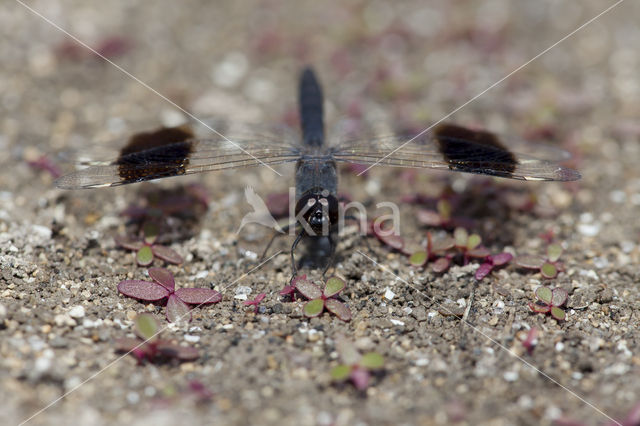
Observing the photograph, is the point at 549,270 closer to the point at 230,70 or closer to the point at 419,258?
the point at 419,258

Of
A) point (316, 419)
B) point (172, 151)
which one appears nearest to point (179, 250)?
point (172, 151)

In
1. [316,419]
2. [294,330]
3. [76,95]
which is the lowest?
[316,419]

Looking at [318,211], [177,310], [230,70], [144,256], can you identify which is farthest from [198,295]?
[230,70]

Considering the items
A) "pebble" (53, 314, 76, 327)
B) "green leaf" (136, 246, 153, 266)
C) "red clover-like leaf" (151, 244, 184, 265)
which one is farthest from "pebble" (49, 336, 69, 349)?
"red clover-like leaf" (151, 244, 184, 265)

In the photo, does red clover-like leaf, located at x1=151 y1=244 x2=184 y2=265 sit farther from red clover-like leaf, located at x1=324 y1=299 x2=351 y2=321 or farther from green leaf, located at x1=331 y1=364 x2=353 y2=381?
green leaf, located at x1=331 y1=364 x2=353 y2=381

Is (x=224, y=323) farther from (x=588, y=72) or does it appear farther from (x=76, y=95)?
(x=588, y=72)

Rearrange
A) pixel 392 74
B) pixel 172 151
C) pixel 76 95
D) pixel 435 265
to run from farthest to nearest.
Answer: pixel 392 74, pixel 76 95, pixel 172 151, pixel 435 265

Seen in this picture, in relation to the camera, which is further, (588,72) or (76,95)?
(588,72)
